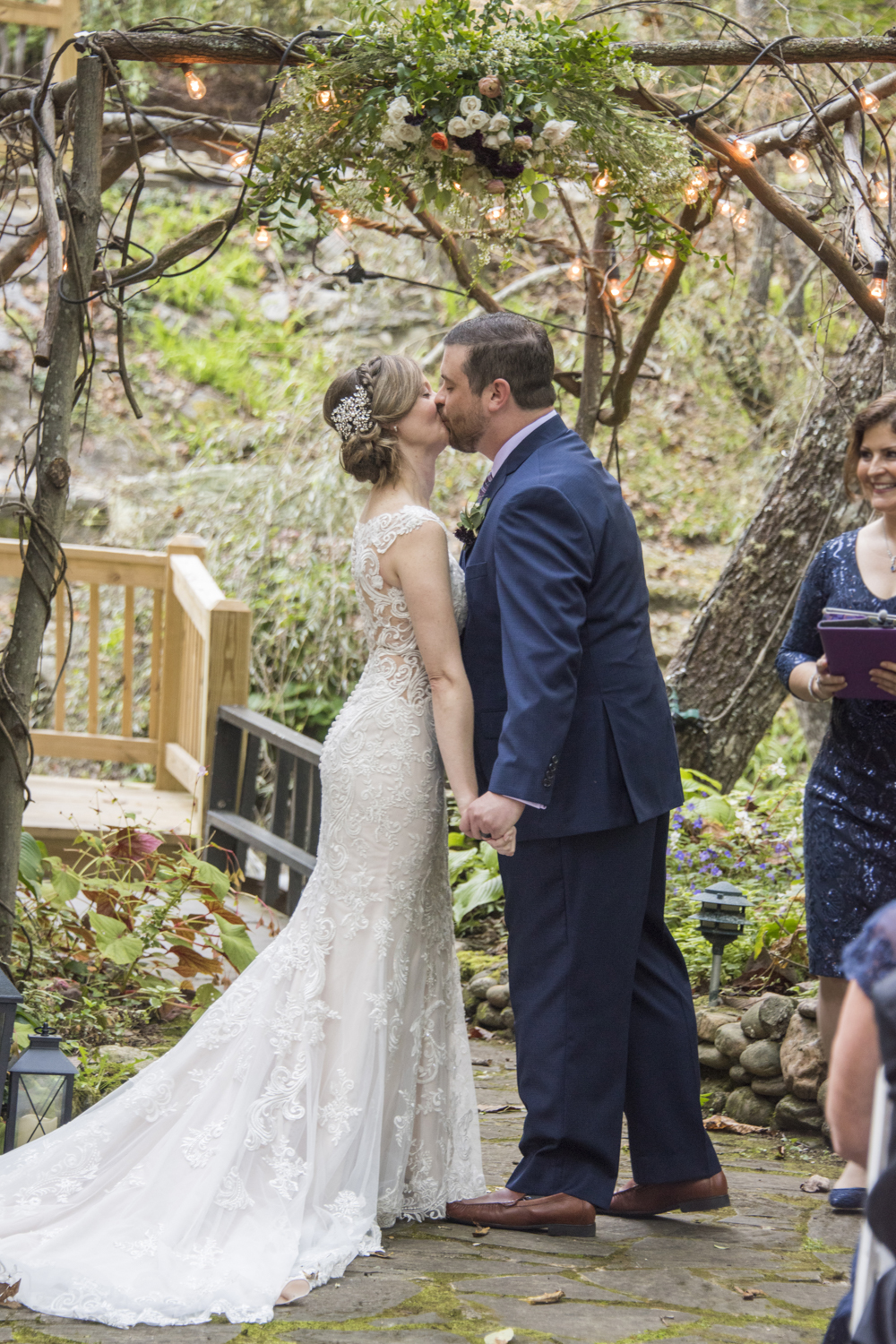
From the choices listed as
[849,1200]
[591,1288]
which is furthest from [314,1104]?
[849,1200]

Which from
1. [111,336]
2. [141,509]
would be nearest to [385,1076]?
[141,509]

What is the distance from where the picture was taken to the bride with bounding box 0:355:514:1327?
2.49m

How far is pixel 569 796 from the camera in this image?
2.75 meters

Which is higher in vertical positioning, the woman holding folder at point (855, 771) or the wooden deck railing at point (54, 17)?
the wooden deck railing at point (54, 17)

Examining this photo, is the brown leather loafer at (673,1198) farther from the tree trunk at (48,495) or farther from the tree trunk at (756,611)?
the tree trunk at (756,611)

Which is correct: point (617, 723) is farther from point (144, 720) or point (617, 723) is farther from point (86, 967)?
point (144, 720)

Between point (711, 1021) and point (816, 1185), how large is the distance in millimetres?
835

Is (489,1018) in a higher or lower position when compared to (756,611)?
lower

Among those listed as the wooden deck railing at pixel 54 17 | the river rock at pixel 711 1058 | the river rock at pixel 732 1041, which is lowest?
the river rock at pixel 711 1058

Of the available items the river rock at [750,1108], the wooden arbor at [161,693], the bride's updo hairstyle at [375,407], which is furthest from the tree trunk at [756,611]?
the bride's updo hairstyle at [375,407]

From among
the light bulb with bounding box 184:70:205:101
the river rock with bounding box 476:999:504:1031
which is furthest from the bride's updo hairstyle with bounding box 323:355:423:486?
the river rock with bounding box 476:999:504:1031

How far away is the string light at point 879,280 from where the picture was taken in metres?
4.06

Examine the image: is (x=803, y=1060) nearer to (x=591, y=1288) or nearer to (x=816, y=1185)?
(x=816, y=1185)

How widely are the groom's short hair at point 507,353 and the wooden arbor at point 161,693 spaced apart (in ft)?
10.00
